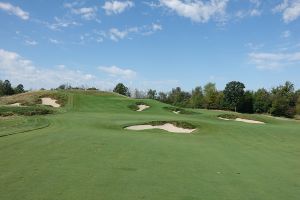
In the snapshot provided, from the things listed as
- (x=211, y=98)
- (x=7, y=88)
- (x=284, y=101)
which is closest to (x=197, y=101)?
(x=211, y=98)

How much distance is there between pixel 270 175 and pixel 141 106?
3724cm

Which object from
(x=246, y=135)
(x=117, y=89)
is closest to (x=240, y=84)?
(x=117, y=89)

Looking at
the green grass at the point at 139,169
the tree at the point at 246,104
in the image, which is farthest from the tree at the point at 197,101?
the green grass at the point at 139,169

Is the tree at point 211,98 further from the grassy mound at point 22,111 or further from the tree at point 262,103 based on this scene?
the grassy mound at point 22,111

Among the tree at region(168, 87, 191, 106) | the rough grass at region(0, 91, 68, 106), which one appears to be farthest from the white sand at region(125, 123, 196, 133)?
the tree at region(168, 87, 191, 106)

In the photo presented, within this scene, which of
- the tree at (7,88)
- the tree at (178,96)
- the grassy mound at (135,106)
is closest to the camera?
the grassy mound at (135,106)

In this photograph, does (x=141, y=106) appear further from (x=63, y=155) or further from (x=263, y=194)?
(x=263, y=194)

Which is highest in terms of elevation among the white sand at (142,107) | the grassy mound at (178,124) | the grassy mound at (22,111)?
the white sand at (142,107)

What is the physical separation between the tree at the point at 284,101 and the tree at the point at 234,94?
8.12 metres

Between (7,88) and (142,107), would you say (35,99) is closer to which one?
(142,107)

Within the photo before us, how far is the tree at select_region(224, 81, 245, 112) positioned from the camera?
97562 mm

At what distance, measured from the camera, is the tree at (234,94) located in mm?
97562

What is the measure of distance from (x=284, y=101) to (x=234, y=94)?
1269 cm

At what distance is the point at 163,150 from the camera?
14.8 m
